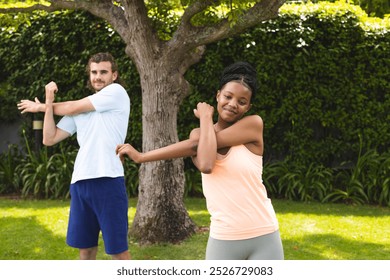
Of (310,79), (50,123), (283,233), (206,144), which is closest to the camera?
(206,144)

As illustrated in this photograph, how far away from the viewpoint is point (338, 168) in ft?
28.9

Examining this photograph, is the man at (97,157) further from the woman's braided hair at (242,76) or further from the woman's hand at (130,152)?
the woman's braided hair at (242,76)

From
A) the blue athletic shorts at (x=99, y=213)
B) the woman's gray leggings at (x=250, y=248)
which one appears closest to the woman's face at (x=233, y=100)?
the woman's gray leggings at (x=250, y=248)

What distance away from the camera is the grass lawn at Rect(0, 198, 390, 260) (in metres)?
5.63

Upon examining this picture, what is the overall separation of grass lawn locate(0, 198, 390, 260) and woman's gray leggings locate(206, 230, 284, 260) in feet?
9.13

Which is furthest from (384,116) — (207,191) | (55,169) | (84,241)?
(207,191)

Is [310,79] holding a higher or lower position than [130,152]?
higher

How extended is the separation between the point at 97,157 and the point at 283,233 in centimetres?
313

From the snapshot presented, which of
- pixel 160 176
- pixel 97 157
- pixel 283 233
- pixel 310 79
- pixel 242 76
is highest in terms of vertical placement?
pixel 310 79

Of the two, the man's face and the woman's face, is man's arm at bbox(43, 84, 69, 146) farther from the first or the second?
the woman's face

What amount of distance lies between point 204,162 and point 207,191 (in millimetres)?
209

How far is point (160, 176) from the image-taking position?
5.98 m

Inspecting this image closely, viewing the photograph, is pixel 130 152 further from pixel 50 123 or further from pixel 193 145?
pixel 50 123

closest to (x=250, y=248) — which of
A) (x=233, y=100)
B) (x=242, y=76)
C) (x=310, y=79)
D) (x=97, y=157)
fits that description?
(x=233, y=100)
